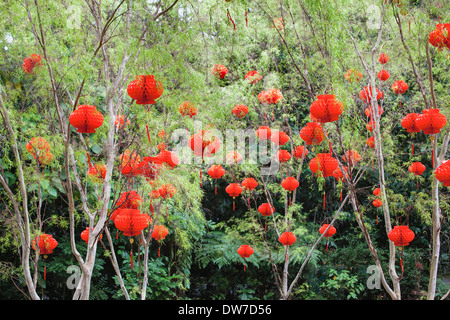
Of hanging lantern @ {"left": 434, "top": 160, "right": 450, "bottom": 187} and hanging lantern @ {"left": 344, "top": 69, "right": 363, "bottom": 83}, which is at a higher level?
hanging lantern @ {"left": 344, "top": 69, "right": 363, "bottom": 83}

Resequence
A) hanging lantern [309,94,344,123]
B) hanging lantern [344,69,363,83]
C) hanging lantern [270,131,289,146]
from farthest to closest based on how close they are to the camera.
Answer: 1. hanging lantern [270,131,289,146]
2. hanging lantern [344,69,363,83]
3. hanging lantern [309,94,344,123]

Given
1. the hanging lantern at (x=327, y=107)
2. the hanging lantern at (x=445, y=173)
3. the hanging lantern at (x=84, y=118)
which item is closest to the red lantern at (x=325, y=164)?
the hanging lantern at (x=327, y=107)

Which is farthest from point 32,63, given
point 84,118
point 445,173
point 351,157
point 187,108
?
point 445,173

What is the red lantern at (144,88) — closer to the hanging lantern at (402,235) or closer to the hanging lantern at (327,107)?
the hanging lantern at (327,107)

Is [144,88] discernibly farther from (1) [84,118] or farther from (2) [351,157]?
(2) [351,157]

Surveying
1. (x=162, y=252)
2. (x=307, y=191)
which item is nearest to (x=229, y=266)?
(x=162, y=252)

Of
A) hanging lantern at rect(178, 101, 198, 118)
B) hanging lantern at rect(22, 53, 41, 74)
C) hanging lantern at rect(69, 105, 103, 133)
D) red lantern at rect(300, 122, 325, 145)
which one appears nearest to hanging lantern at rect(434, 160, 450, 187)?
red lantern at rect(300, 122, 325, 145)

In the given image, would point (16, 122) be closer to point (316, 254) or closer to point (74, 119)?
point (74, 119)

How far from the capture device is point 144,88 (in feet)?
5.90

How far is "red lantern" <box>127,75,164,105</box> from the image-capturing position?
1.79 metres

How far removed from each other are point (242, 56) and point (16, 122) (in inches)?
97.1

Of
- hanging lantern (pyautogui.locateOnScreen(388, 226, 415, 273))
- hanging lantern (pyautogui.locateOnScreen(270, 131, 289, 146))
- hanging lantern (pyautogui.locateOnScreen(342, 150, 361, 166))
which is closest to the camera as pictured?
hanging lantern (pyautogui.locateOnScreen(342, 150, 361, 166))

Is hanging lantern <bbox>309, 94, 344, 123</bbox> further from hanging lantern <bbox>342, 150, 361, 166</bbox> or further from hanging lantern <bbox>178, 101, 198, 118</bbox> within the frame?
hanging lantern <bbox>178, 101, 198, 118</bbox>

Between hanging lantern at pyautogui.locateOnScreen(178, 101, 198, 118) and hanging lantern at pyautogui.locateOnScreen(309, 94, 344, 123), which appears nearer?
hanging lantern at pyautogui.locateOnScreen(309, 94, 344, 123)
